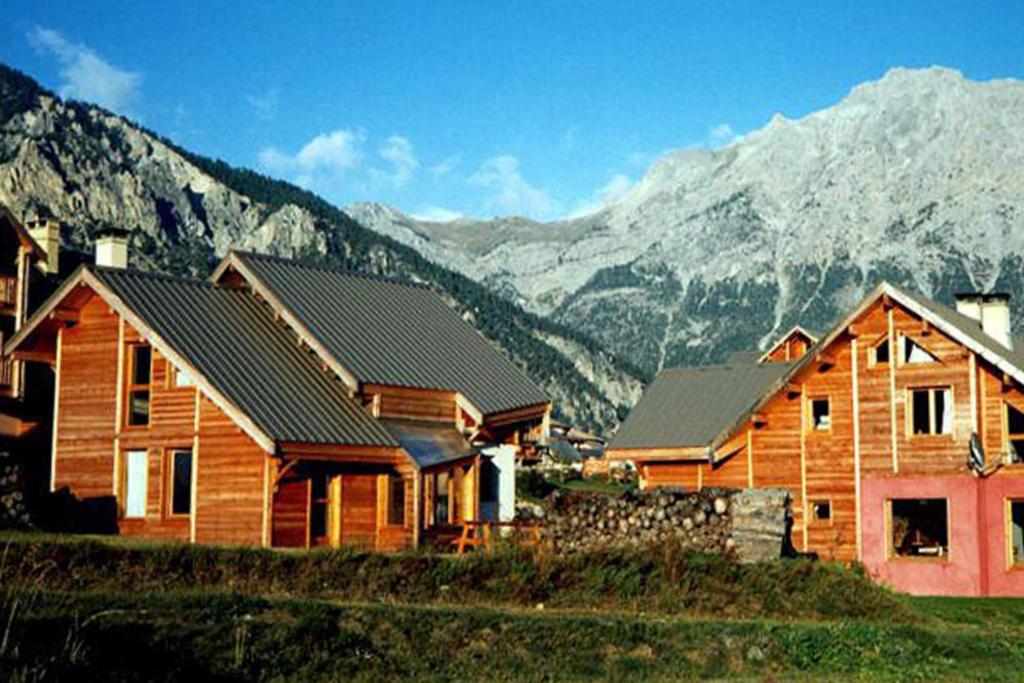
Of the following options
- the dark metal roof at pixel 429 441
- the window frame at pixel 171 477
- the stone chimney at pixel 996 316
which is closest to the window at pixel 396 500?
the dark metal roof at pixel 429 441

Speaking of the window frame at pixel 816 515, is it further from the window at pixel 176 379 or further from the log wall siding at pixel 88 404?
the log wall siding at pixel 88 404

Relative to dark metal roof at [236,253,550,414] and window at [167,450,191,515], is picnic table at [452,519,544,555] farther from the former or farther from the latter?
window at [167,450,191,515]

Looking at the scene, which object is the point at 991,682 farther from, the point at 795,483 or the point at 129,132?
the point at 129,132

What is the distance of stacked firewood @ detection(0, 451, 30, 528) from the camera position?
1394 inches

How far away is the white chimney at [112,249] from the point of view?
51844 millimetres

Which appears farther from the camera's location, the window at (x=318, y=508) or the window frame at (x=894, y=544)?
the window frame at (x=894, y=544)

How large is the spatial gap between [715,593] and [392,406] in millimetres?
16460

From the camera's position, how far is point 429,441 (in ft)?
142

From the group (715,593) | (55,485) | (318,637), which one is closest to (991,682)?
(715,593)

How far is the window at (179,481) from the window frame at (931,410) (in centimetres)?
1835

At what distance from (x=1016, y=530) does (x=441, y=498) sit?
49.7ft

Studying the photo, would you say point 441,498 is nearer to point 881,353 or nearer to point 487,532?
point 487,532

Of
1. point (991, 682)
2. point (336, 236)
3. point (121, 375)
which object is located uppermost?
point (336, 236)

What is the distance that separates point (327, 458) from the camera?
3888 cm
